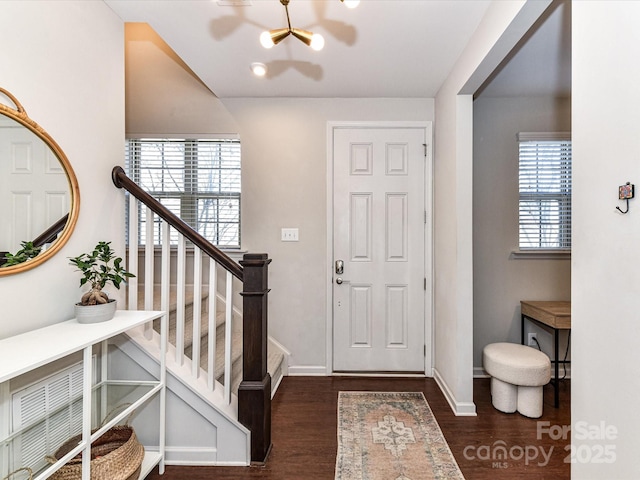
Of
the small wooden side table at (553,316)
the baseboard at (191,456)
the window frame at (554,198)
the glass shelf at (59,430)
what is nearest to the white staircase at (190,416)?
the baseboard at (191,456)

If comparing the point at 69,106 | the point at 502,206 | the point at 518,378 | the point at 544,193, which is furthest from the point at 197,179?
the point at 544,193

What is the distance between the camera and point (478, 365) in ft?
10.7

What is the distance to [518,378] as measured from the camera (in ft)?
8.14

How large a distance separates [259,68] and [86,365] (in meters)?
2.19

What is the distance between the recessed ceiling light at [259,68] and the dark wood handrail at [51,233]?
1.64 meters

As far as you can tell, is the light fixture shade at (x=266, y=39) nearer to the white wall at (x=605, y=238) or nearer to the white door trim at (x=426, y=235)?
the white wall at (x=605, y=238)

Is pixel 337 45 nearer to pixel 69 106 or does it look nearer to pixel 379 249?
pixel 69 106

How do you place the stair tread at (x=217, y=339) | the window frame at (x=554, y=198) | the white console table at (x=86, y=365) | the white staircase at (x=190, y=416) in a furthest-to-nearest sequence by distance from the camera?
the window frame at (x=554, y=198), the stair tread at (x=217, y=339), the white staircase at (x=190, y=416), the white console table at (x=86, y=365)

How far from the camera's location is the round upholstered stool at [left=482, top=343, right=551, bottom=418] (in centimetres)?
247

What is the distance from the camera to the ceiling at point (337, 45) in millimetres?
2004

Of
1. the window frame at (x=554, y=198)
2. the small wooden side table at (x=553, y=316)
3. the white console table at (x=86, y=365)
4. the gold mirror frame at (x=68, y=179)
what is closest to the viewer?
the white console table at (x=86, y=365)

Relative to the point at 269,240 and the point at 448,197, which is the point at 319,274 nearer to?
the point at 269,240

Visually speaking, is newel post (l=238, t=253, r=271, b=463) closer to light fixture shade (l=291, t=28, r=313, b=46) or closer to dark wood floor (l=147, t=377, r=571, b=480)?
dark wood floor (l=147, t=377, r=571, b=480)

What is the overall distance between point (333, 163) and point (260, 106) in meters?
0.85
